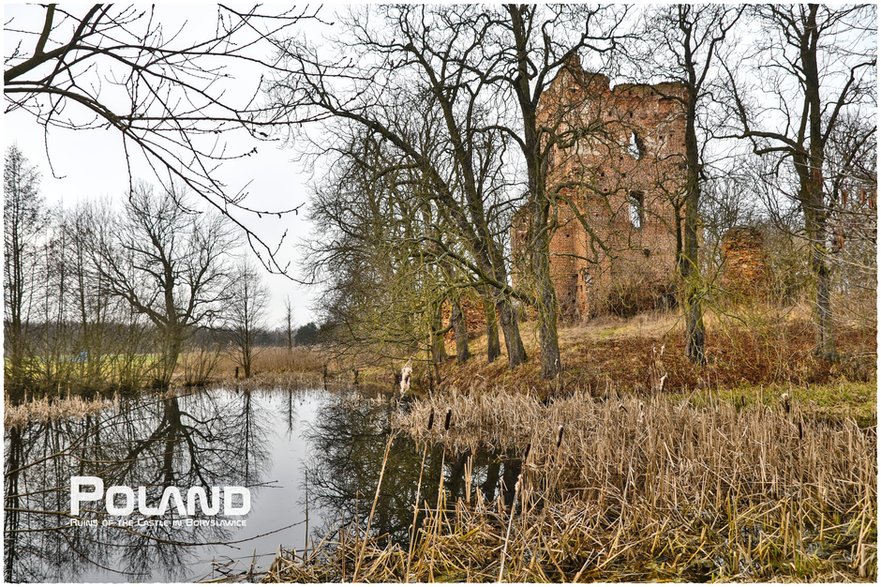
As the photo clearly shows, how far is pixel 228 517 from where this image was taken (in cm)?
616

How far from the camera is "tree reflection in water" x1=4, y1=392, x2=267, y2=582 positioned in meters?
4.61

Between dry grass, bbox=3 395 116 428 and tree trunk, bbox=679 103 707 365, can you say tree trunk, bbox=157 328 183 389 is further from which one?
tree trunk, bbox=679 103 707 365

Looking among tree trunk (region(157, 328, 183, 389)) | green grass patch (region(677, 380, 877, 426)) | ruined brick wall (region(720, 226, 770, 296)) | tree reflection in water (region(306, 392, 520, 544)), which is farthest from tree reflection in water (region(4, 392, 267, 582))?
ruined brick wall (region(720, 226, 770, 296))

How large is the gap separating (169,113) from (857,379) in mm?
10377

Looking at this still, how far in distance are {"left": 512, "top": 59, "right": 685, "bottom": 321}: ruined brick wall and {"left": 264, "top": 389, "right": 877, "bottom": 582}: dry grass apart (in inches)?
192

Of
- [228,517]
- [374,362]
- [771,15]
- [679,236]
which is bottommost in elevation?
[228,517]

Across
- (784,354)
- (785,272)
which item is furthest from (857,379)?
(785,272)

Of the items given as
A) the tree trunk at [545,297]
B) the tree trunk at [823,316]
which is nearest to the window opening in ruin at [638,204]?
the tree trunk at [545,297]

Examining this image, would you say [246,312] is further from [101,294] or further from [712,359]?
[712,359]

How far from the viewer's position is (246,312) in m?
19.6

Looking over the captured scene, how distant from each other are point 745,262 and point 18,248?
1571cm

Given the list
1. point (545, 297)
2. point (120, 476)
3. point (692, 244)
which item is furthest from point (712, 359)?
point (120, 476)

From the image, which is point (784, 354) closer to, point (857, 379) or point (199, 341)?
point (857, 379)

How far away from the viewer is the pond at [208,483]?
15.5 feet
